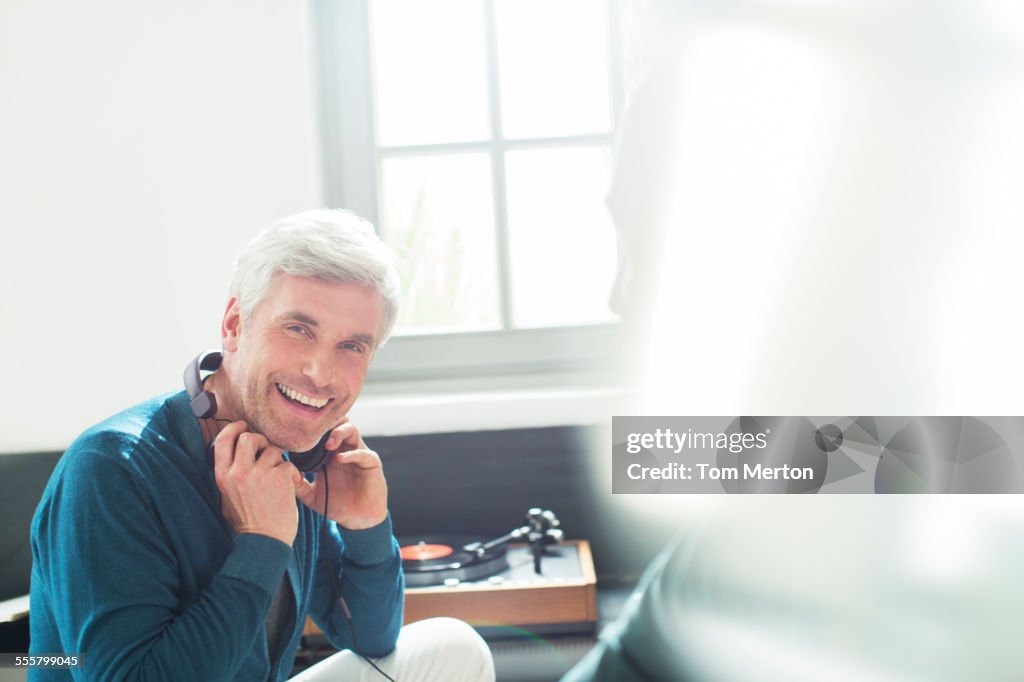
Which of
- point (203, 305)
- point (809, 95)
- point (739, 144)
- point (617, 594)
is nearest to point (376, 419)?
point (203, 305)

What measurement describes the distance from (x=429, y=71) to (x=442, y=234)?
31 cm

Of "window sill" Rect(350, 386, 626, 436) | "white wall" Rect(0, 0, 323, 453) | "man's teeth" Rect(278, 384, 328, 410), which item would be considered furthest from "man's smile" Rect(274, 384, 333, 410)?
"white wall" Rect(0, 0, 323, 453)

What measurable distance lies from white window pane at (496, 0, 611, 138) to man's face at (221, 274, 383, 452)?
95cm

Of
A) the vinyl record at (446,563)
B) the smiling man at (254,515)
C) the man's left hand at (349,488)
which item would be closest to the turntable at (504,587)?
the vinyl record at (446,563)

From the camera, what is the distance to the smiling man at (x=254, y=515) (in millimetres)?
793

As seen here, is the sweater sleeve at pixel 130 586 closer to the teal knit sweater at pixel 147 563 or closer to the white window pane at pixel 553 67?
the teal knit sweater at pixel 147 563

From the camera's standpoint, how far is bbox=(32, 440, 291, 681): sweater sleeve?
78 centimetres

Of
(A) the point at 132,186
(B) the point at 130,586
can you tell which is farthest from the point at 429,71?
(B) the point at 130,586

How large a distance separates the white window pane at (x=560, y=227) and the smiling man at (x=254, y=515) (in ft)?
2.65

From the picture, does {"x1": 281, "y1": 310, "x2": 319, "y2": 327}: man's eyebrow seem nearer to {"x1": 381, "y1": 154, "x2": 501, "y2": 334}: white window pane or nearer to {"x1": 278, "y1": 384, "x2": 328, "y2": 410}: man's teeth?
{"x1": 278, "y1": 384, "x2": 328, "y2": 410}: man's teeth

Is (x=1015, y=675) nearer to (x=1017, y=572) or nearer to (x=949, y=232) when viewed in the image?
(x=1017, y=572)

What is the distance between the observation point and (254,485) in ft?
2.83

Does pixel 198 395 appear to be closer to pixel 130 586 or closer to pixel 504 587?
pixel 130 586

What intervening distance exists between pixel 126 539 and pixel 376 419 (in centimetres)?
84
